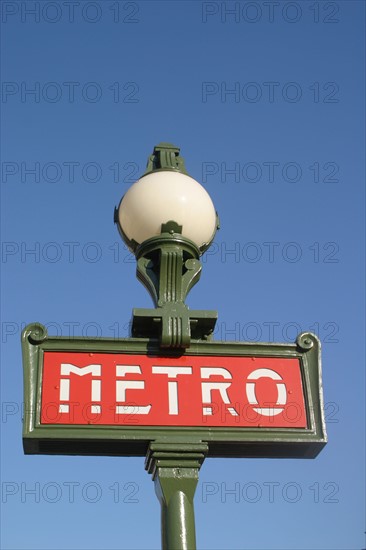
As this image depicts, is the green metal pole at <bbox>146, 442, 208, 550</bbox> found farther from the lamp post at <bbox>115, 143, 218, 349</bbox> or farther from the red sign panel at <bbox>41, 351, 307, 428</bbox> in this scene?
the lamp post at <bbox>115, 143, 218, 349</bbox>

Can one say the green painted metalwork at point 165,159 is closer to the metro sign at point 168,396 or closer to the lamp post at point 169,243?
the lamp post at point 169,243

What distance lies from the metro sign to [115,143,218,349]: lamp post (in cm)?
13

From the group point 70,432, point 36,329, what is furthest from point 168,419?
point 36,329

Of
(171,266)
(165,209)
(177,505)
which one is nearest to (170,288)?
(171,266)

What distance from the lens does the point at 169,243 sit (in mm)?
4457

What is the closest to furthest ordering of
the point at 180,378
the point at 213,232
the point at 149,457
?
1. the point at 149,457
2. the point at 180,378
3. the point at 213,232

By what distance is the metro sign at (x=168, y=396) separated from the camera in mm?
3881

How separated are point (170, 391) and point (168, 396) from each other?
0.03m

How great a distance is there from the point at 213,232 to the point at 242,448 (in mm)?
1303

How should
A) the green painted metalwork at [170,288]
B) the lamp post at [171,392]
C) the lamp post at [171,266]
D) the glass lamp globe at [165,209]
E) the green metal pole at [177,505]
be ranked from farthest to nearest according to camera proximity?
the glass lamp globe at [165,209]
the green painted metalwork at [170,288]
the lamp post at [171,392]
the lamp post at [171,266]
the green metal pole at [177,505]

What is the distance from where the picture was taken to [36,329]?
13.5ft

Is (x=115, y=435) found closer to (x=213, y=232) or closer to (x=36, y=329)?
(x=36, y=329)

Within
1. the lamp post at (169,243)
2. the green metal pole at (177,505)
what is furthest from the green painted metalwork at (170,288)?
the green metal pole at (177,505)

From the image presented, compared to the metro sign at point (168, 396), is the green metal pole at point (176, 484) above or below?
below
